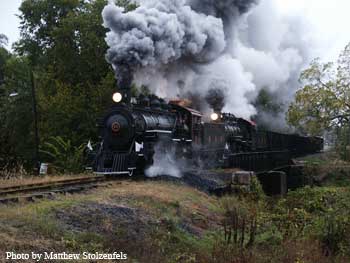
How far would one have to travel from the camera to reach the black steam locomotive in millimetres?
15242

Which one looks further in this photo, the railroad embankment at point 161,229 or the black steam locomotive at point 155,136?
the black steam locomotive at point 155,136

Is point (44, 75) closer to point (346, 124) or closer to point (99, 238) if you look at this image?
point (346, 124)

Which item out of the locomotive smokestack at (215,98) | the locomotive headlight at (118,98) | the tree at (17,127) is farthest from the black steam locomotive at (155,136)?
the tree at (17,127)

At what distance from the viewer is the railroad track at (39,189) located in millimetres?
9597

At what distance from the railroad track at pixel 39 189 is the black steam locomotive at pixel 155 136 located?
4.72 ft

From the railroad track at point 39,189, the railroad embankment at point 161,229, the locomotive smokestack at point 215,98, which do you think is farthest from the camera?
the locomotive smokestack at point 215,98

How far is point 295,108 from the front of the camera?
2708 cm

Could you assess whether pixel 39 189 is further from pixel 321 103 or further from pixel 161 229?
pixel 321 103

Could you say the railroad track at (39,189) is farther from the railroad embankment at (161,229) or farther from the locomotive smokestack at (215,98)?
the locomotive smokestack at (215,98)

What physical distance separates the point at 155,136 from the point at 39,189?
192 inches

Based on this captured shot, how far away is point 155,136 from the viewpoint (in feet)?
50.9

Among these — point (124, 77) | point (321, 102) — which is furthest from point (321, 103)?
point (124, 77)

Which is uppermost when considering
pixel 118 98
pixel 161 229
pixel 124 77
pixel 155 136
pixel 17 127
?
pixel 124 77

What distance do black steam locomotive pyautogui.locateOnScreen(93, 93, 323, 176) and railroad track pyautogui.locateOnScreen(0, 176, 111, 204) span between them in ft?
4.72
